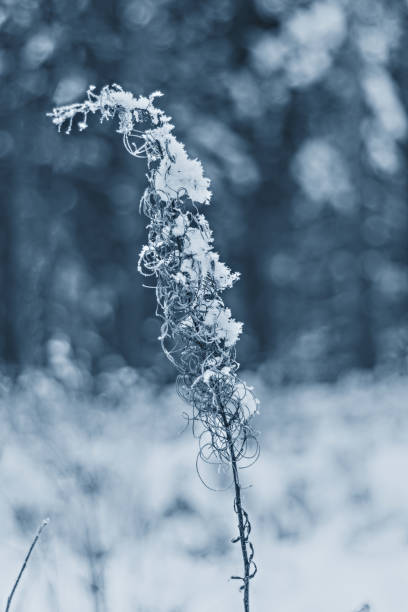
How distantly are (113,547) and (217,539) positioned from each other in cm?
90

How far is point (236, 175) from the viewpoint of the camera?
24.8 ft

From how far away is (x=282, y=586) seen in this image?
394 centimetres

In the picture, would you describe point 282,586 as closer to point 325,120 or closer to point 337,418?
point 337,418

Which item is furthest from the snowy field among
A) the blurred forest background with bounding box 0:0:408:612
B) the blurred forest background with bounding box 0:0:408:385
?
the blurred forest background with bounding box 0:0:408:385

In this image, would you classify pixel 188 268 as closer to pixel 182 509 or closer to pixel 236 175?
pixel 182 509

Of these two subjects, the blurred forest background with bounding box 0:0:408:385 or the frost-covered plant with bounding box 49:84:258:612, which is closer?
the frost-covered plant with bounding box 49:84:258:612

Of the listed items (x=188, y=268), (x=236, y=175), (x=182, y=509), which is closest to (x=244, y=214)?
(x=236, y=175)

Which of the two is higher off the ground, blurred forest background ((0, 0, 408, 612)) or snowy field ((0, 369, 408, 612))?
blurred forest background ((0, 0, 408, 612))

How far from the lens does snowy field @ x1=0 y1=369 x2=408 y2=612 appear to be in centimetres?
368

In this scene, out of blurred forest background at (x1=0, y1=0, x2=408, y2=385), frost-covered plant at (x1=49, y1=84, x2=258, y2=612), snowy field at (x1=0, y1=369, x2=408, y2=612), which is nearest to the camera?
frost-covered plant at (x1=49, y1=84, x2=258, y2=612)

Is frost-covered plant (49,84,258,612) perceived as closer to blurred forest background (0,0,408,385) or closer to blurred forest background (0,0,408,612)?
blurred forest background (0,0,408,612)

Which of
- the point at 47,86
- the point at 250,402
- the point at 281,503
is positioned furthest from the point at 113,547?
the point at 47,86

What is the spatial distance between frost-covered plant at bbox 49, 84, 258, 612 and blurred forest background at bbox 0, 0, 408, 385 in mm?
4743

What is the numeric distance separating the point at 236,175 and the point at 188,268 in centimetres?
577
